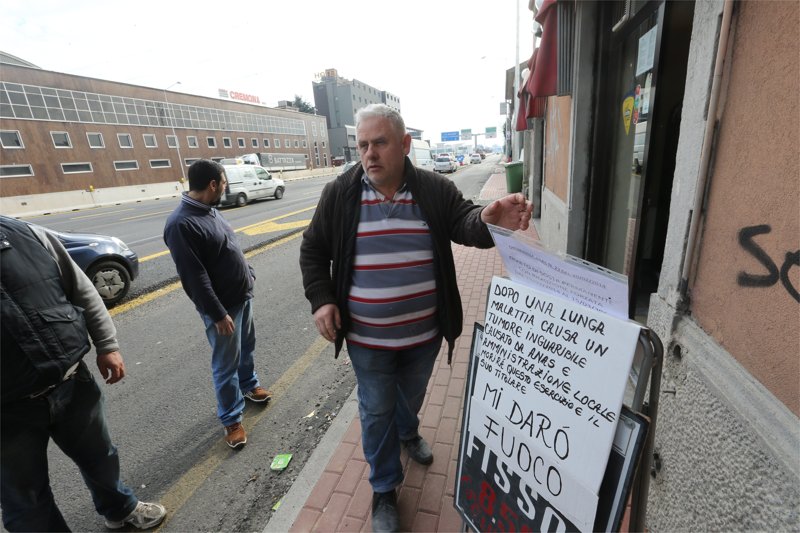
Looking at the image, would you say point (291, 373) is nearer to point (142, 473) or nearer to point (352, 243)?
point (142, 473)

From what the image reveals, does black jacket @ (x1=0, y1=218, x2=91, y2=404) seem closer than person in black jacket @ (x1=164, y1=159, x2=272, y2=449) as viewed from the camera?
Yes

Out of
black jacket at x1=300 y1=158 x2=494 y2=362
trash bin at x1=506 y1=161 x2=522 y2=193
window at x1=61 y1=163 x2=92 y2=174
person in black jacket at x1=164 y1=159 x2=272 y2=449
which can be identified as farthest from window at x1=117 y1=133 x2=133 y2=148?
black jacket at x1=300 y1=158 x2=494 y2=362

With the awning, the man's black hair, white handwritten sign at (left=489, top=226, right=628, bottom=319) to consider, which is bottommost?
white handwritten sign at (left=489, top=226, right=628, bottom=319)

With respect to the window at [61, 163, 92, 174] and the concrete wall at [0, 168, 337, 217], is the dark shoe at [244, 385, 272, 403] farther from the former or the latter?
the window at [61, 163, 92, 174]

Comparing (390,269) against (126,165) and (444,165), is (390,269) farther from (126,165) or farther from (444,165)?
(126,165)

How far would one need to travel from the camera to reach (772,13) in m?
1.27

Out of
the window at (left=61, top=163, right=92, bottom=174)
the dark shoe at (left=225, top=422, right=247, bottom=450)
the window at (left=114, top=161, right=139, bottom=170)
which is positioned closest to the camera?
the dark shoe at (left=225, top=422, right=247, bottom=450)

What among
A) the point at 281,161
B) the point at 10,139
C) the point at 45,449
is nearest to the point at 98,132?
the point at 10,139

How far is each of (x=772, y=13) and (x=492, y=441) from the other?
1810mm

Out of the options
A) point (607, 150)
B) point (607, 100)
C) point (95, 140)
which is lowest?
point (607, 150)

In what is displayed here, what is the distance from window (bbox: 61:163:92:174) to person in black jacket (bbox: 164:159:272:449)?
150 ft

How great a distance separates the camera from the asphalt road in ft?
8.32

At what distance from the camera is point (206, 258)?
283 centimetres

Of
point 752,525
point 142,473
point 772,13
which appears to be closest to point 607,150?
point 772,13
